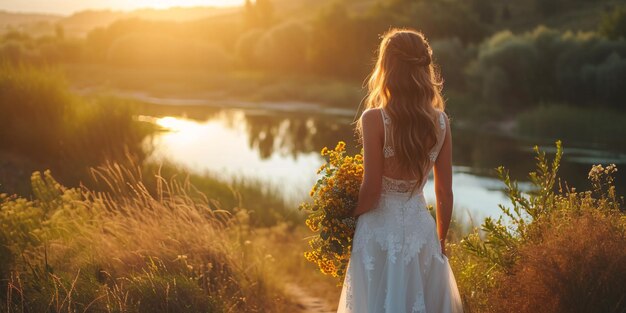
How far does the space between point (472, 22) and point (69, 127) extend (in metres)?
40.0

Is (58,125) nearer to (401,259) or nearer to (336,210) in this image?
(336,210)

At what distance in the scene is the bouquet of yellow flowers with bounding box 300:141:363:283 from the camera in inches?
175

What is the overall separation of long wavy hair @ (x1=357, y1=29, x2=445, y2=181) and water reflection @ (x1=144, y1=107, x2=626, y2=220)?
10967 mm

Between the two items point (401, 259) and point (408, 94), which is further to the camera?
point (401, 259)

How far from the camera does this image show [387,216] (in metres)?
4.24

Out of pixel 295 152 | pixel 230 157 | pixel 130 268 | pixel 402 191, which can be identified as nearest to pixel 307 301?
pixel 130 268

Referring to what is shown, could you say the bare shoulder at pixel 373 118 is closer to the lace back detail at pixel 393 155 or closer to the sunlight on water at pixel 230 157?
the lace back detail at pixel 393 155

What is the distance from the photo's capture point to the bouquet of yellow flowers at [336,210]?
4.43 metres

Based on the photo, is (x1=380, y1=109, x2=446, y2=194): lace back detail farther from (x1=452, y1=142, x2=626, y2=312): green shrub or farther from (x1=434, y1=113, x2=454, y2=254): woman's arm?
(x1=452, y1=142, x2=626, y2=312): green shrub

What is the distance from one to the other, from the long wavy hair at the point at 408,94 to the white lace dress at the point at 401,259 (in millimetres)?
113

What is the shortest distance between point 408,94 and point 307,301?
14.5 feet

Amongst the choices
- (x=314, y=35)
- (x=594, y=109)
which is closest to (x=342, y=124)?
(x=594, y=109)

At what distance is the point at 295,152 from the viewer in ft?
85.0

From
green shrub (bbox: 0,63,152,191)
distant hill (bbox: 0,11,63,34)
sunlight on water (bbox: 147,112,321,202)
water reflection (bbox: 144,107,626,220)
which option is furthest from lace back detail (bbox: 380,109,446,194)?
sunlight on water (bbox: 147,112,321,202)
